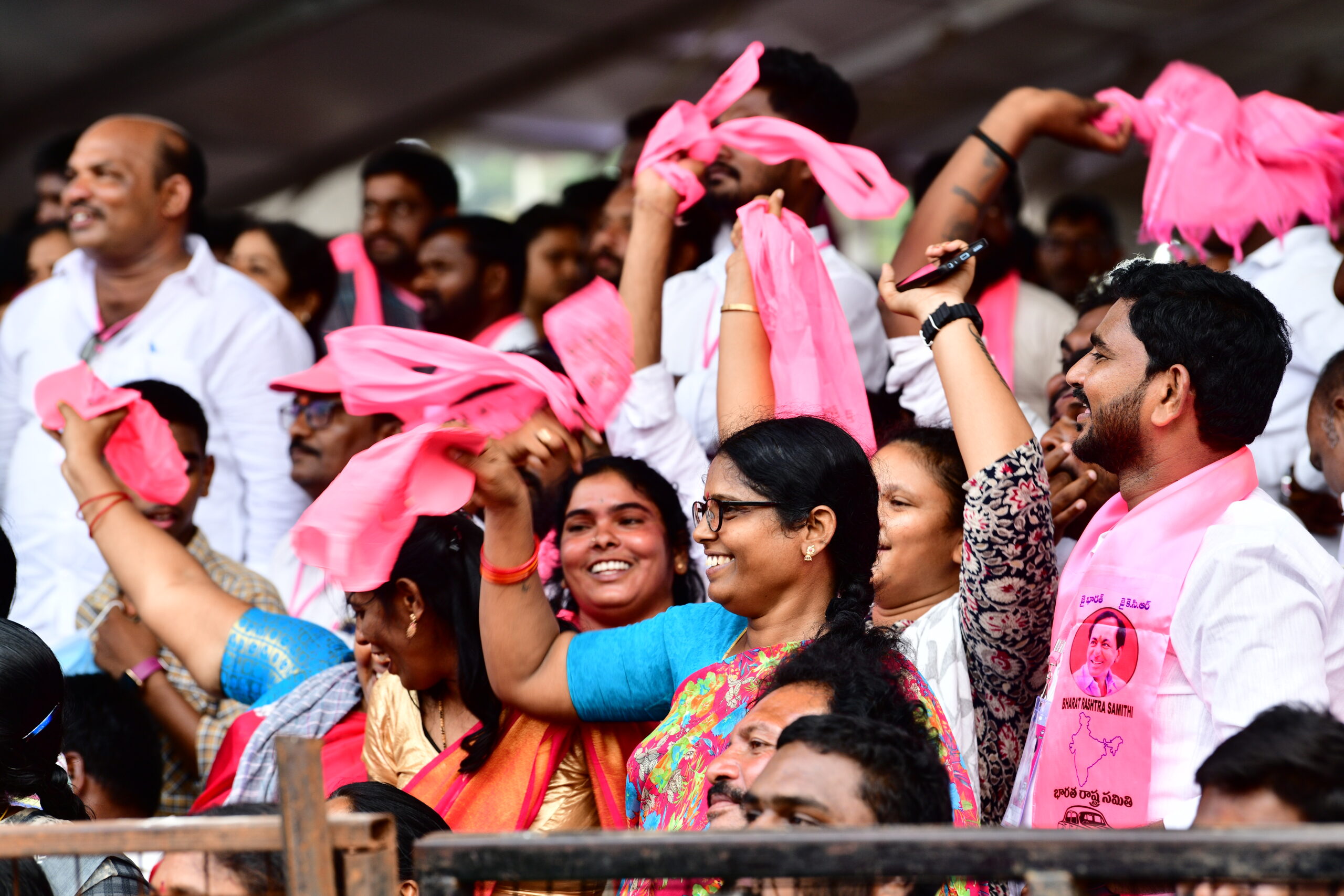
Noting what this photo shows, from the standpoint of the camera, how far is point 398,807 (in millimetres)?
2393

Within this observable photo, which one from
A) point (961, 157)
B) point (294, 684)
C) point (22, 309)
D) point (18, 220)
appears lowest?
point (294, 684)

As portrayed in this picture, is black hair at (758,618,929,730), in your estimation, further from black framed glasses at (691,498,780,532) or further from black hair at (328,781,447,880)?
black hair at (328,781,447,880)

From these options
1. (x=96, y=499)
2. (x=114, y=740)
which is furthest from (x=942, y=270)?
(x=114, y=740)

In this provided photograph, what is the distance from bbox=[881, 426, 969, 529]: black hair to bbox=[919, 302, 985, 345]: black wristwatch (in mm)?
339

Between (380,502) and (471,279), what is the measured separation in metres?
2.87

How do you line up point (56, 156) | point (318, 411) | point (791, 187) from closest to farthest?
point (791, 187)
point (318, 411)
point (56, 156)

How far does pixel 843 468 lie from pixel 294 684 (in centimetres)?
135

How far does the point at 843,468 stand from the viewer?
250cm

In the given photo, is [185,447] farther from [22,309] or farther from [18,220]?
[18,220]

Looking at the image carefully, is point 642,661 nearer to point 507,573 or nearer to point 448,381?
point 507,573

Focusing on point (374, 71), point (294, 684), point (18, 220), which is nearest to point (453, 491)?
point (294, 684)

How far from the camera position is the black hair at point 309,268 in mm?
5621

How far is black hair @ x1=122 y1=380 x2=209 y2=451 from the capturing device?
12.8 ft

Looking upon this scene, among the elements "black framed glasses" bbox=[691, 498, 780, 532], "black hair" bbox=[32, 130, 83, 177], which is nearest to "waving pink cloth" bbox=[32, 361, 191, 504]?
"black framed glasses" bbox=[691, 498, 780, 532]
